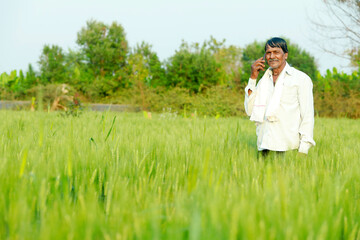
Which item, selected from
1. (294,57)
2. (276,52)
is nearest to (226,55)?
(294,57)

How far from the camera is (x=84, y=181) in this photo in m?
1.37

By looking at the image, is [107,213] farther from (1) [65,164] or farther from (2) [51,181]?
(1) [65,164]

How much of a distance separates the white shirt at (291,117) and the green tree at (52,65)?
1901cm

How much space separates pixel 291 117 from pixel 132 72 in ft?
58.7

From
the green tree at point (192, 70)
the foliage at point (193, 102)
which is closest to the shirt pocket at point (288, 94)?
the foliage at point (193, 102)

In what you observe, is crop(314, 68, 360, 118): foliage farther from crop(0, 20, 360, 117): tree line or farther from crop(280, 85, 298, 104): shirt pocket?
crop(280, 85, 298, 104): shirt pocket

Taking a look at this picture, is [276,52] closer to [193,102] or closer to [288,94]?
[288,94]

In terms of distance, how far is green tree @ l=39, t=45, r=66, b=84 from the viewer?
19766 millimetres

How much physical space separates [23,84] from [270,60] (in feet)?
63.5

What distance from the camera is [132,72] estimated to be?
786 inches

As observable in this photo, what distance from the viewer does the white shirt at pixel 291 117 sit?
9.04 feet

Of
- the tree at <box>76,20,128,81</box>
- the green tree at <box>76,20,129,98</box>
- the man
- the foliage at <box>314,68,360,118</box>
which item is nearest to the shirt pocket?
the man

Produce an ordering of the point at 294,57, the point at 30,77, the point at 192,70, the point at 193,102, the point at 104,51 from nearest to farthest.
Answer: the point at 193,102 → the point at 192,70 → the point at 30,77 → the point at 294,57 → the point at 104,51

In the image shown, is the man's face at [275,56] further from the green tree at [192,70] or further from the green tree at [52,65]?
the green tree at [52,65]
